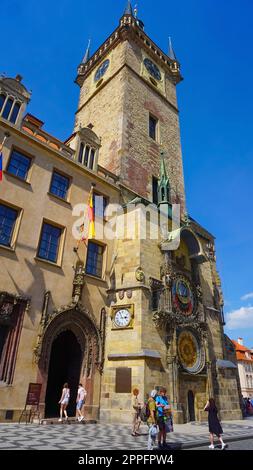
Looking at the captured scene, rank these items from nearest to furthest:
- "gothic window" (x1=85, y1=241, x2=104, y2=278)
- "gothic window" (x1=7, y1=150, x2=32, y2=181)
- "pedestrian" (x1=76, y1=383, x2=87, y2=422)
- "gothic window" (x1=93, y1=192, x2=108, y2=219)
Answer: "pedestrian" (x1=76, y1=383, x2=87, y2=422) → "gothic window" (x1=7, y1=150, x2=32, y2=181) → "gothic window" (x1=85, y1=241, x2=104, y2=278) → "gothic window" (x1=93, y1=192, x2=108, y2=219)

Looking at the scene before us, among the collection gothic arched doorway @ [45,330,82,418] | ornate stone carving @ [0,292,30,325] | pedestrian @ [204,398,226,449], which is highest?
ornate stone carving @ [0,292,30,325]

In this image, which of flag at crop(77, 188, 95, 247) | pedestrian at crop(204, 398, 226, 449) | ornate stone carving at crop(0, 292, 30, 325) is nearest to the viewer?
pedestrian at crop(204, 398, 226, 449)

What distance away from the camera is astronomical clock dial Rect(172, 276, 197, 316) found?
18.4 meters

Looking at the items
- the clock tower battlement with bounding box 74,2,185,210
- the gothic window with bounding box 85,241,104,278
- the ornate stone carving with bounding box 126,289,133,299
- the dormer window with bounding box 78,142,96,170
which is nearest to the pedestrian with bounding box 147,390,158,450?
the ornate stone carving with bounding box 126,289,133,299

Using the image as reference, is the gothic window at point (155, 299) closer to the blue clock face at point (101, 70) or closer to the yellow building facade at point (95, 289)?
the yellow building facade at point (95, 289)

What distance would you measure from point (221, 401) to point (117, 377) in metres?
7.67

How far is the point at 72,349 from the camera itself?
16.9 metres

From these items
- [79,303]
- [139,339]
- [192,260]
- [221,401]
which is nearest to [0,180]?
[79,303]

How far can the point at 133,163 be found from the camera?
78.6ft

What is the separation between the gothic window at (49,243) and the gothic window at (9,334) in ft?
9.23

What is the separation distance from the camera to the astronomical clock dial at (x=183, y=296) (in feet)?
60.2

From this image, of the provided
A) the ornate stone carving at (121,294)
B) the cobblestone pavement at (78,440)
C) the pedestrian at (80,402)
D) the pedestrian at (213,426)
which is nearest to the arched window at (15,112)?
the ornate stone carving at (121,294)

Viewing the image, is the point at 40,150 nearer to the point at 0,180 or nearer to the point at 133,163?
the point at 0,180

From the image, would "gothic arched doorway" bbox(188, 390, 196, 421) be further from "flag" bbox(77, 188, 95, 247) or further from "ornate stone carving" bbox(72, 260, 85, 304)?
"flag" bbox(77, 188, 95, 247)
